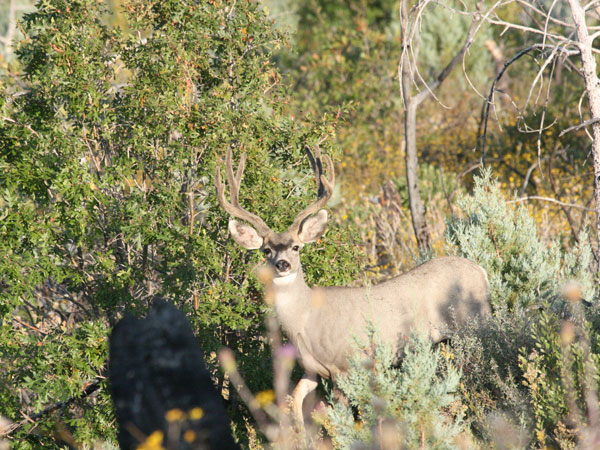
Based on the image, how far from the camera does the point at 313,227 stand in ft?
20.5

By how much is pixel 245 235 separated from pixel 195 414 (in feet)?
10.6

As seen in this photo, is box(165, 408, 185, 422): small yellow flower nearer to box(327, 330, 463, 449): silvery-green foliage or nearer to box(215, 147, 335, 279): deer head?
box(327, 330, 463, 449): silvery-green foliage

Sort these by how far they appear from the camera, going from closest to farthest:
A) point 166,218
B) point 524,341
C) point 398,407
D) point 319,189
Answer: point 398,407 < point 524,341 < point 319,189 < point 166,218

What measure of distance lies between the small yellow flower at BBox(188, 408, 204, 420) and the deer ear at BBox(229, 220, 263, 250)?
3137mm

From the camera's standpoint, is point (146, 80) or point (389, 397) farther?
point (146, 80)

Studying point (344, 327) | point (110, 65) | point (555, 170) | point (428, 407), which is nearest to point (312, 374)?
point (344, 327)

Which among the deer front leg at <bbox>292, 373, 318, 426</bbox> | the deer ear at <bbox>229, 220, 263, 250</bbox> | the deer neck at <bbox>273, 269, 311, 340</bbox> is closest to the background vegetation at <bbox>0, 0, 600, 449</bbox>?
the deer front leg at <bbox>292, 373, 318, 426</bbox>

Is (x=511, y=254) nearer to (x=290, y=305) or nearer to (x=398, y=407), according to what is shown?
(x=290, y=305)

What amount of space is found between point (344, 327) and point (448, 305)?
103cm

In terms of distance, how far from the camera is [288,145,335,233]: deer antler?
619 cm

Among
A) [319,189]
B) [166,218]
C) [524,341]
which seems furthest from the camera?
[166,218]

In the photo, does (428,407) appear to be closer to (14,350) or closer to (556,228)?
(14,350)

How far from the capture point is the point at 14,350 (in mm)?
6152

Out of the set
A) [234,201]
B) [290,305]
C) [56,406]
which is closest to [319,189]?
[234,201]
